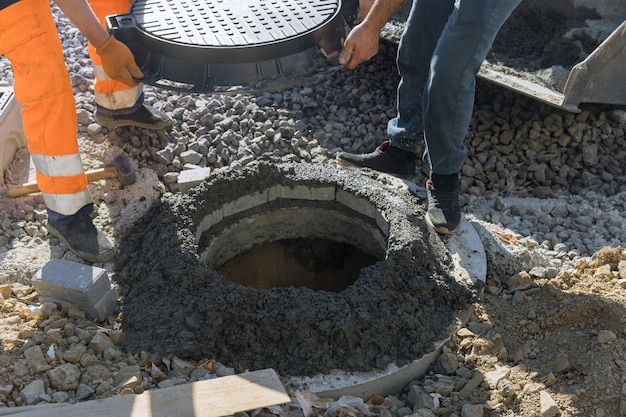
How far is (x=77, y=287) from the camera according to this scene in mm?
2770

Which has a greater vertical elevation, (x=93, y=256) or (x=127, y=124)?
(x=127, y=124)

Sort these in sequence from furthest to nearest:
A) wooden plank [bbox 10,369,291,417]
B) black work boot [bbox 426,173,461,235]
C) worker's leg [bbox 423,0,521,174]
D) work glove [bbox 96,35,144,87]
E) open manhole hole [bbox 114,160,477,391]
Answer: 1. black work boot [bbox 426,173,461,235]
2. work glove [bbox 96,35,144,87]
3. worker's leg [bbox 423,0,521,174]
4. open manhole hole [bbox 114,160,477,391]
5. wooden plank [bbox 10,369,291,417]

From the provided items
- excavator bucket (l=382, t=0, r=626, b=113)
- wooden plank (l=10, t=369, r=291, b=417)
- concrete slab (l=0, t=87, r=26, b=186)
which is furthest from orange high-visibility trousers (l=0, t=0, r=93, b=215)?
excavator bucket (l=382, t=0, r=626, b=113)

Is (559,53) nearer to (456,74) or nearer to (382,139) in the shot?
(382,139)

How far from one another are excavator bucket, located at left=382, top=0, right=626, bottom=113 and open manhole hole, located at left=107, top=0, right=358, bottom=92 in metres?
1.65

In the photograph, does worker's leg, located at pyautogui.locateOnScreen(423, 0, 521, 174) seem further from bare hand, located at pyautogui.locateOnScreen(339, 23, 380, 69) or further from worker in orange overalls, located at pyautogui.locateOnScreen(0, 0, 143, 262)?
worker in orange overalls, located at pyautogui.locateOnScreen(0, 0, 143, 262)

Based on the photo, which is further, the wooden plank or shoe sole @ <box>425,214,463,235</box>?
shoe sole @ <box>425,214,463,235</box>

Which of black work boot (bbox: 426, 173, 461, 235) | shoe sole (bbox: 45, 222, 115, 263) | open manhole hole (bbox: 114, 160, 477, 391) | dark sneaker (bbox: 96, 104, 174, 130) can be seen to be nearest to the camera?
open manhole hole (bbox: 114, 160, 477, 391)

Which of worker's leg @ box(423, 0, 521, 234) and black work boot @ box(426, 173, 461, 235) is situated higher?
worker's leg @ box(423, 0, 521, 234)

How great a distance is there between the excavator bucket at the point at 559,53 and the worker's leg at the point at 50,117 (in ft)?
8.14

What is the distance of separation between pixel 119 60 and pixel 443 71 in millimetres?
1549

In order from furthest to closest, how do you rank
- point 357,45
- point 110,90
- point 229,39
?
point 110,90
point 357,45
point 229,39

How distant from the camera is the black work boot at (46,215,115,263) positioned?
3.29m

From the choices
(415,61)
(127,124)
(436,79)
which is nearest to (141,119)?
(127,124)
